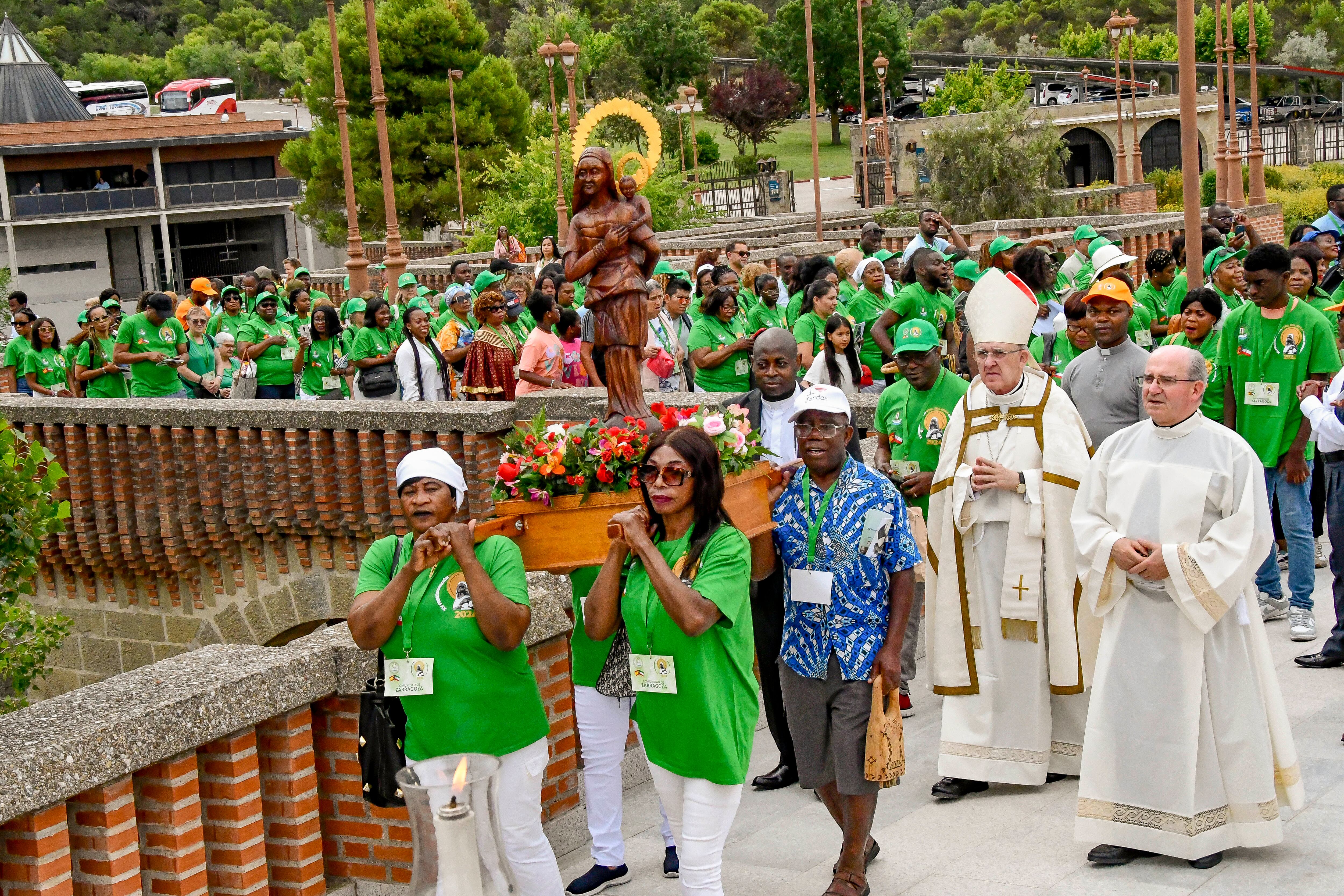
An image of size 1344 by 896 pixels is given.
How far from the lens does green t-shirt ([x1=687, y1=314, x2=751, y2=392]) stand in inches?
436

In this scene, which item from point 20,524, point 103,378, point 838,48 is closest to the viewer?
point 20,524

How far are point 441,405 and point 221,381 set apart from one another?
5.54 metres

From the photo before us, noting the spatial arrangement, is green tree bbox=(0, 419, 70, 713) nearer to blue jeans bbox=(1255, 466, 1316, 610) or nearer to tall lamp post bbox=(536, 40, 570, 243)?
blue jeans bbox=(1255, 466, 1316, 610)

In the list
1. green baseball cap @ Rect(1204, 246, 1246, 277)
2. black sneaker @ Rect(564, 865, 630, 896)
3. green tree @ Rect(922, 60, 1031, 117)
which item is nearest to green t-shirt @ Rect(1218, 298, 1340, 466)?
green baseball cap @ Rect(1204, 246, 1246, 277)

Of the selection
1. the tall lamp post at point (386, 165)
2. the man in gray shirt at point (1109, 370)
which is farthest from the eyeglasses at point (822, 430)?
the tall lamp post at point (386, 165)

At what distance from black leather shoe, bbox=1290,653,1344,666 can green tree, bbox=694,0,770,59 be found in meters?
90.3

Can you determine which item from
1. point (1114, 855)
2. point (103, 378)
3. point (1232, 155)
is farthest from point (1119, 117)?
point (1114, 855)

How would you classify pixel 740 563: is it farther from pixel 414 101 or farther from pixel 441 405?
pixel 414 101

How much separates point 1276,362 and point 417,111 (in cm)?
4649

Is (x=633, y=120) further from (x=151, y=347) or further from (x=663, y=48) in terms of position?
(x=663, y=48)

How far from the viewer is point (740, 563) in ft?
15.7

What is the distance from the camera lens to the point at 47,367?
50.1 ft

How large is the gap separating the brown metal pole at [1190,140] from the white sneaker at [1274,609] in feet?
10.8

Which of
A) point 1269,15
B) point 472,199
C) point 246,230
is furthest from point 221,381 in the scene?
point 1269,15
